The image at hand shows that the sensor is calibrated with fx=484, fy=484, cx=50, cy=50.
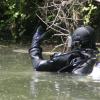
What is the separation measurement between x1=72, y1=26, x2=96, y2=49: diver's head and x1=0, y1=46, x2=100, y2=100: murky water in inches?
17.7

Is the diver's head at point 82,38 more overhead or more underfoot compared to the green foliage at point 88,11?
more overhead

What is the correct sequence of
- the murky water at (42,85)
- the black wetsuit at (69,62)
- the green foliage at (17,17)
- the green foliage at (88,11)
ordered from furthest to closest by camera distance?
the green foliage at (17,17) < the green foliage at (88,11) < the black wetsuit at (69,62) < the murky water at (42,85)

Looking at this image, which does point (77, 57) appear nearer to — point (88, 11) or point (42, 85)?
point (42, 85)

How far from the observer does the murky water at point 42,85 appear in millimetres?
5285

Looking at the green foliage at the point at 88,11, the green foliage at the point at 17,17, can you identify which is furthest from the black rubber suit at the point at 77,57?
the green foliage at the point at 17,17

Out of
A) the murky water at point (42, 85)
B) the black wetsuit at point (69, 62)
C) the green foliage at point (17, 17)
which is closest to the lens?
the murky water at point (42, 85)

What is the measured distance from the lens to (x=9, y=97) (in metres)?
5.19

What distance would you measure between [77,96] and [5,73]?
1.95 m

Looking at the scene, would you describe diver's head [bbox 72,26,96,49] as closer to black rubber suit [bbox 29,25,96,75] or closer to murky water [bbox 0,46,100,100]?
black rubber suit [bbox 29,25,96,75]

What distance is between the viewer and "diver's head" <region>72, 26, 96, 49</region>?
262 inches

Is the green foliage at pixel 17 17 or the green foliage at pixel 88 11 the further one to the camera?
the green foliage at pixel 17 17

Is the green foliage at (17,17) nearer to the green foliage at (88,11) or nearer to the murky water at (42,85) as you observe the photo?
the green foliage at (88,11)

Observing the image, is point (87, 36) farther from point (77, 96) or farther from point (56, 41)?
point (56, 41)

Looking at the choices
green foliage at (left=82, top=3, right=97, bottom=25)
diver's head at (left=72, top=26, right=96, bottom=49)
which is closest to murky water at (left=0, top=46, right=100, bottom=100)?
diver's head at (left=72, top=26, right=96, bottom=49)
